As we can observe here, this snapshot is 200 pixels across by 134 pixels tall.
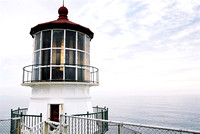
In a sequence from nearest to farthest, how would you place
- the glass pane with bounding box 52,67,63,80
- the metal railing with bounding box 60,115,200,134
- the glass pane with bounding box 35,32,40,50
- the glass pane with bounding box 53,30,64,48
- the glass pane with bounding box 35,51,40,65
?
the metal railing with bounding box 60,115,200,134 → the glass pane with bounding box 52,67,63,80 → the glass pane with bounding box 53,30,64,48 → the glass pane with bounding box 35,51,40,65 → the glass pane with bounding box 35,32,40,50

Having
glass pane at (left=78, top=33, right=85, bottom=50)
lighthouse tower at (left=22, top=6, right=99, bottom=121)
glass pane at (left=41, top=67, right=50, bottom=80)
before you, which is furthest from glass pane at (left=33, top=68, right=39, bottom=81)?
glass pane at (left=78, top=33, right=85, bottom=50)

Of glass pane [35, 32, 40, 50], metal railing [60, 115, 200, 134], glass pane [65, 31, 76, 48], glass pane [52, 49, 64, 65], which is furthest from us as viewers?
glass pane [35, 32, 40, 50]

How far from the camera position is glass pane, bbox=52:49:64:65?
370 inches

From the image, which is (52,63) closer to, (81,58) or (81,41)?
(81,58)

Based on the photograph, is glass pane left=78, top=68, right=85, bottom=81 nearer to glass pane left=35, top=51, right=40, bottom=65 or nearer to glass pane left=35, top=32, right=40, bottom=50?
glass pane left=35, top=51, right=40, bottom=65

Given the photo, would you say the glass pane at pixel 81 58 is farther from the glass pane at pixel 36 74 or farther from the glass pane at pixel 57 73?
the glass pane at pixel 36 74

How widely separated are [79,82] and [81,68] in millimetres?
988

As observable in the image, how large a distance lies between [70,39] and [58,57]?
1.30 m

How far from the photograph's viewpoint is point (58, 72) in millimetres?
9273

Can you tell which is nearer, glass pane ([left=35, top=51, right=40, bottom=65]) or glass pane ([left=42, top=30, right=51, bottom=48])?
glass pane ([left=42, top=30, right=51, bottom=48])

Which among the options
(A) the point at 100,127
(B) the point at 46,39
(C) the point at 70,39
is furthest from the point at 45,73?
(A) the point at 100,127

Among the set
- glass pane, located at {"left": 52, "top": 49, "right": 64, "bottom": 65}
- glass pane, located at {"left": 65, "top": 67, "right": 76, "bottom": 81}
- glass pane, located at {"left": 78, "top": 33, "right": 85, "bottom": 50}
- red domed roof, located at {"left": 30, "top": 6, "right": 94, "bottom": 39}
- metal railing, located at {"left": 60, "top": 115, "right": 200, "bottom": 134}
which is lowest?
metal railing, located at {"left": 60, "top": 115, "right": 200, "bottom": 134}

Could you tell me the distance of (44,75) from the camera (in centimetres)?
937

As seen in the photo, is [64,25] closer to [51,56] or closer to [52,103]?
[51,56]
